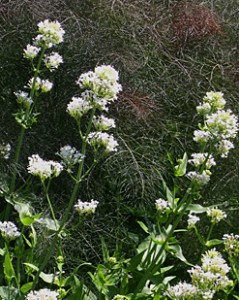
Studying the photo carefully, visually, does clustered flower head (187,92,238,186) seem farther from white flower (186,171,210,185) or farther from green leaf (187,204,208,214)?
green leaf (187,204,208,214)

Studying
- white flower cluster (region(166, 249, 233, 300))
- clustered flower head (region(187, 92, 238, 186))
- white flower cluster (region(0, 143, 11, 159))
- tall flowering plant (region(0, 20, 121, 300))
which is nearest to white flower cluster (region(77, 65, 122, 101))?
tall flowering plant (region(0, 20, 121, 300))

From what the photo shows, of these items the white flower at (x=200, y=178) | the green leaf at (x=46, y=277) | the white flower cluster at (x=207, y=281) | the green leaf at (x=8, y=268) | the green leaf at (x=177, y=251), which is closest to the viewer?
the white flower cluster at (x=207, y=281)

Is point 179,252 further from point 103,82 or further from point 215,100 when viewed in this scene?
point 103,82

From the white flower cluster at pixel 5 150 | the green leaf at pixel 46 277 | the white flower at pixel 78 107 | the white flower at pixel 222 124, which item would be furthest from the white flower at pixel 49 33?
the green leaf at pixel 46 277

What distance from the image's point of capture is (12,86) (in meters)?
2.31

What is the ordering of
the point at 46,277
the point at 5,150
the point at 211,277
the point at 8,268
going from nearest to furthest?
the point at 211,277, the point at 8,268, the point at 46,277, the point at 5,150

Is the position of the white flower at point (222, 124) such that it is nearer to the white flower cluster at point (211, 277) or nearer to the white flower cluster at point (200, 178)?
the white flower cluster at point (200, 178)

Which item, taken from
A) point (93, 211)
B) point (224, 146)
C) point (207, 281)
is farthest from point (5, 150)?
point (207, 281)

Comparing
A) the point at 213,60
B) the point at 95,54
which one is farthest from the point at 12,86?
the point at 213,60

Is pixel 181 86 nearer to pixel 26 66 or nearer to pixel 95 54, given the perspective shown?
pixel 95 54

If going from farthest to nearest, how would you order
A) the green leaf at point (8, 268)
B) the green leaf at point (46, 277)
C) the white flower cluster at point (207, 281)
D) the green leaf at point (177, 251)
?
the green leaf at point (177, 251), the green leaf at point (46, 277), the green leaf at point (8, 268), the white flower cluster at point (207, 281)

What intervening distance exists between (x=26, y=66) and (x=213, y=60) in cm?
60

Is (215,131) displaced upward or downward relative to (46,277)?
upward

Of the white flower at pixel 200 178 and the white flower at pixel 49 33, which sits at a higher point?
the white flower at pixel 49 33
